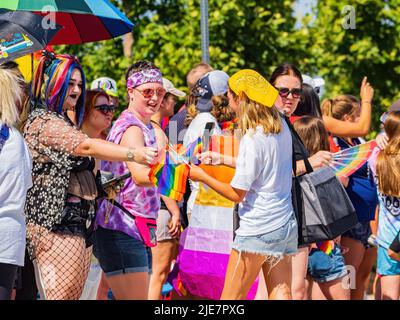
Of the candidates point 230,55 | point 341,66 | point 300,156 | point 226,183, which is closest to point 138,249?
point 226,183

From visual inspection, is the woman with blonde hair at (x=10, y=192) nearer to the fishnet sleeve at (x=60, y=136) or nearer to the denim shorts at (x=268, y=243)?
the fishnet sleeve at (x=60, y=136)

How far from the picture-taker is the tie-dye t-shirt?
5.43m

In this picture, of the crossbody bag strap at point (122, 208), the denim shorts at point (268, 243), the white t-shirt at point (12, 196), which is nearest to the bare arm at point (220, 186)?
the denim shorts at point (268, 243)

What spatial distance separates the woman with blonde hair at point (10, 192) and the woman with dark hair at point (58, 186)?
382 millimetres

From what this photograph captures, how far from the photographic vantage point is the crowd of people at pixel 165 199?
4621 mm

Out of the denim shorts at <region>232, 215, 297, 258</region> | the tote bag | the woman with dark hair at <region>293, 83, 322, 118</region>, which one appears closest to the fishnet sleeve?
the denim shorts at <region>232, 215, 297, 258</region>

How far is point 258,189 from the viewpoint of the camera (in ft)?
16.4

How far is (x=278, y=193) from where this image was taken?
5.03 meters

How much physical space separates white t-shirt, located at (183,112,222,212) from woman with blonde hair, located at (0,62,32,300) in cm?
199

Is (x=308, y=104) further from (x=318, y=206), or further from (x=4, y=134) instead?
(x=4, y=134)

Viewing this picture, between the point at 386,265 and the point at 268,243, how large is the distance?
133 centimetres

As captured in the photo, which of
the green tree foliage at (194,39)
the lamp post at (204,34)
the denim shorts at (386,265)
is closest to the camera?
the denim shorts at (386,265)
